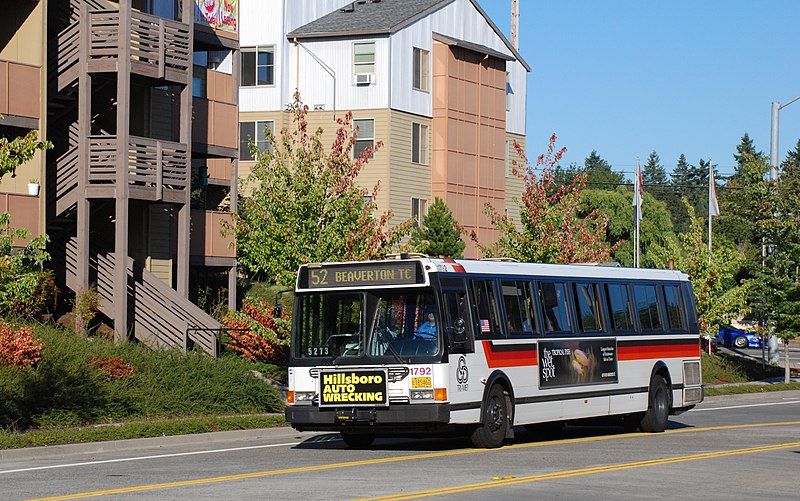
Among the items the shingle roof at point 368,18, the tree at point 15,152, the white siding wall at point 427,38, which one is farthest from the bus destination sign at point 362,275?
the shingle roof at point 368,18

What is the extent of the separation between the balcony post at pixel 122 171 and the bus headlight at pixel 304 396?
11.7 meters

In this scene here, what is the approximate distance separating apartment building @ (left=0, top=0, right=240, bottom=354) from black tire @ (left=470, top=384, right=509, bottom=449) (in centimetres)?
1189

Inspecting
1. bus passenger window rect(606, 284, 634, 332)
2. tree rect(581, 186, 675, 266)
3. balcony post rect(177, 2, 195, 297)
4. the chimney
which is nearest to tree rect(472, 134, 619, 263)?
balcony post rect(177, 2, 195, 297)

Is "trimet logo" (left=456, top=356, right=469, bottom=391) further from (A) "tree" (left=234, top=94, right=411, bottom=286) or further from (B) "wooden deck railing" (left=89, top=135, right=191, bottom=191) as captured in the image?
(B) "wooden deck railing" (left=89, top=135, right=191, bottom=191)

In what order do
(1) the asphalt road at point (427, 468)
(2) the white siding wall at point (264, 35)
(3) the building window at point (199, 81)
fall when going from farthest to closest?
1. (2) the white siding wall at point (264, 35)
2. (3) the building window at point (199, 81)
3. (1) the asphalt road at point (427, 468)

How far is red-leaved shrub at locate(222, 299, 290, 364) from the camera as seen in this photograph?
29.7m

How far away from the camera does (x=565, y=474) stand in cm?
1634

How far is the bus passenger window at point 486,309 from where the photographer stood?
21172mm

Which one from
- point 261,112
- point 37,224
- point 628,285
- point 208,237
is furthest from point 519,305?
point 261,112

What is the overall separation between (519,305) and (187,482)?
26.0 feet

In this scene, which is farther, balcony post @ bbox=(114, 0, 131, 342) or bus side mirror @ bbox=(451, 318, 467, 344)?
balcony post @ bbox=(114, 0, 131, 342)

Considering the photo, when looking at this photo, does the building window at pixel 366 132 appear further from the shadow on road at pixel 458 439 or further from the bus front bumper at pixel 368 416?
the bus front bumper at pixel 368 416

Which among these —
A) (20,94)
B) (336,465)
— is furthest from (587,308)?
(20,94)

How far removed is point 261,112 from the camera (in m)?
55.0
